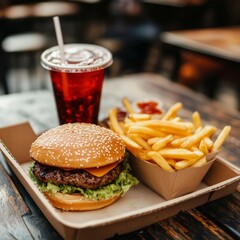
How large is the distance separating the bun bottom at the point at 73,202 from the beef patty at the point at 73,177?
0.14 ft

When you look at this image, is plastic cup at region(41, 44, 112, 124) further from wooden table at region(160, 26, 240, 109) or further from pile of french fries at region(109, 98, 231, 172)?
wooden table at region(160, 26, 240, 109)

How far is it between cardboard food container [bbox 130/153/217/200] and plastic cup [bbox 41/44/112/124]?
444mm

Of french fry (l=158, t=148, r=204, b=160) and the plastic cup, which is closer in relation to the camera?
french fry (l=158, t=148, r=204, b=160)

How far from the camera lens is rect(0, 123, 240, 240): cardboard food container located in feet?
3.51

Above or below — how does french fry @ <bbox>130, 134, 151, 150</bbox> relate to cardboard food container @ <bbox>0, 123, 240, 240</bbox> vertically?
Answer: above

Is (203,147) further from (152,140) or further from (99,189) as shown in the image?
(99,189)

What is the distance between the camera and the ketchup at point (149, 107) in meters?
1.86

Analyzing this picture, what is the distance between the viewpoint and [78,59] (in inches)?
69.5

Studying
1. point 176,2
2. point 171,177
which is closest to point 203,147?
point 171,177

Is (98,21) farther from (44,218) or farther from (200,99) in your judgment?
(44,218)

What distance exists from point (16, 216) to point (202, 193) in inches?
24.7

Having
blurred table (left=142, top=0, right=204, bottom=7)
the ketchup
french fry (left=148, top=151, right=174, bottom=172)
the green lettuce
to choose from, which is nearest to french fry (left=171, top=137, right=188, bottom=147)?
french fry (left=148, top=151, right=174, bottom=172)

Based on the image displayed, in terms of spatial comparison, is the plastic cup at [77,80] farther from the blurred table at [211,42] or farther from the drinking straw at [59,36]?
the blurred table at [211,42]

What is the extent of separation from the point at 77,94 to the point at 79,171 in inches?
21.2
